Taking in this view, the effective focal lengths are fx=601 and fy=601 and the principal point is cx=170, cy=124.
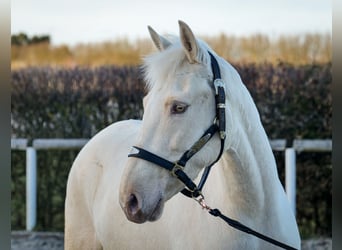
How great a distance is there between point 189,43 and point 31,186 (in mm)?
5118

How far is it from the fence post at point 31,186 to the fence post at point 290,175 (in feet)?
9.77

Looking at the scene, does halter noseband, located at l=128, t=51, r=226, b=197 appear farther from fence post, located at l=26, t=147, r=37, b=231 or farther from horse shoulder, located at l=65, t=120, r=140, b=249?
fence post, located at l=26, t=147, r=37, b=231

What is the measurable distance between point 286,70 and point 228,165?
4581 mm

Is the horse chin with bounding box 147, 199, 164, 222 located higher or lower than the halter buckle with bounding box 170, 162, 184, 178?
lower

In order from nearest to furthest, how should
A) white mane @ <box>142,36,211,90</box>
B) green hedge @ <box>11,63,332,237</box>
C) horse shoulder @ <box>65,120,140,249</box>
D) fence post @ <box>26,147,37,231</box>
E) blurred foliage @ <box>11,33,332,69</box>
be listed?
white mane @ <box>142,36,211,90</box>
horse shoulder @ <box>65,120,140,249</box>
green hedge @ <box>11,63,332,237</box>
fence post @ <box>26,147,37,231</box>
blurred foliage @ <box>11,33,332,69</box>

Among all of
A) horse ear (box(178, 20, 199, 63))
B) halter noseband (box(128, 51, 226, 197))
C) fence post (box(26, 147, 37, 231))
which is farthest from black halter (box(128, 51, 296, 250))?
fence post (box(26, 147, 37, 231))

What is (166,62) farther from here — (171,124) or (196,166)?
(196,166)

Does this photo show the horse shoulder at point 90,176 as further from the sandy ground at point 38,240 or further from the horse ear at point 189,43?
the sandy ground at point 38,240

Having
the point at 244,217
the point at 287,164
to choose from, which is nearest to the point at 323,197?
the point at 287,164

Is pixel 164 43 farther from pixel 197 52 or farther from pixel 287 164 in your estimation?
pixel 287 164

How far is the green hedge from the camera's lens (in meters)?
6.77

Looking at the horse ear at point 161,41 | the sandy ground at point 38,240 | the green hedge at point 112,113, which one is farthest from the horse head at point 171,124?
the sandy ground at point 38,240

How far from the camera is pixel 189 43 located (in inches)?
99.0

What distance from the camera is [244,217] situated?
272 centimetres
